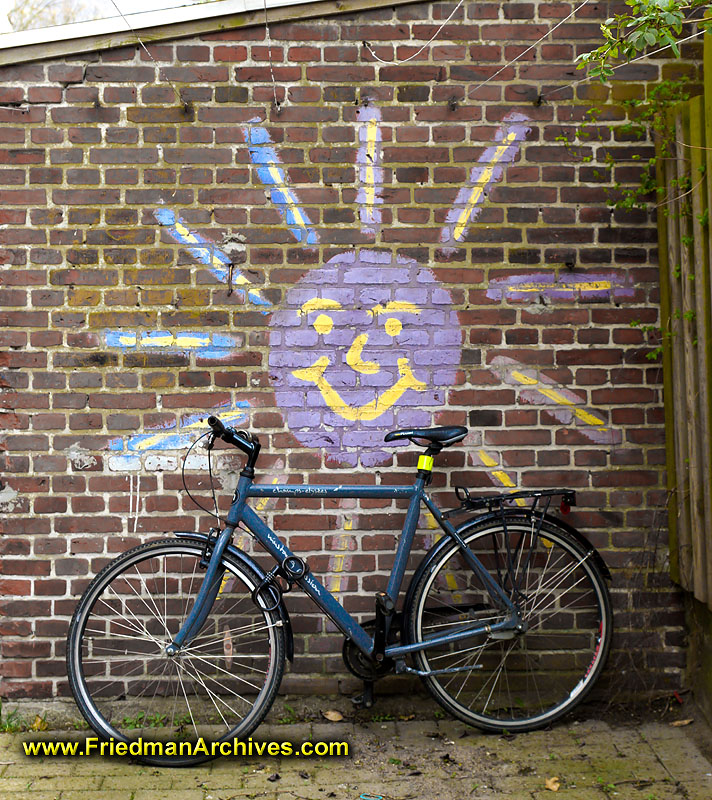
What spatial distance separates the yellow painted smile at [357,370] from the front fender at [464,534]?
608mm

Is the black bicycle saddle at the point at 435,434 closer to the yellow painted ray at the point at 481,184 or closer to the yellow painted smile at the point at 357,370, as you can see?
the yellow painted smile at the point at 357,370

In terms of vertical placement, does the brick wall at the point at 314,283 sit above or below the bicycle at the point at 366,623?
above

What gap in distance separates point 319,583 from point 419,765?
795mm

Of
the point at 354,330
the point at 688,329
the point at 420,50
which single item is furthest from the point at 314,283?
the point at 688,329

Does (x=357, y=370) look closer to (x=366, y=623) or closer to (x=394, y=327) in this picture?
(x=394, y=327)

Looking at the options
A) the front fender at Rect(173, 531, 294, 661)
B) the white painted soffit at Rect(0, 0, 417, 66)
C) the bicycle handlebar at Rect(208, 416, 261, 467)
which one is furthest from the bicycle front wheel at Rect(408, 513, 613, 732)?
the white painted soffit at Rect(0, 0, 417, 66)

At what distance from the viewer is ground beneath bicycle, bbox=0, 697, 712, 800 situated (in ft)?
9.18

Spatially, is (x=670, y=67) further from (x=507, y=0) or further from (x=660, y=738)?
(x=660, y=738)

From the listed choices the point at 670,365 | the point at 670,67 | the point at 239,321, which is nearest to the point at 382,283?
the point at 239,321

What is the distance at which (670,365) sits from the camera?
3.35 meters

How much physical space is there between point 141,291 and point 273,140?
87 cm

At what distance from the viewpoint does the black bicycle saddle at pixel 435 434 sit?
10.3 ft

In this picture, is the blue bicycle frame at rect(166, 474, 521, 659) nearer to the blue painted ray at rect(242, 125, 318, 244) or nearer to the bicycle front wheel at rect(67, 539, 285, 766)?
the bicycle front wheel at rect(67, 539, 285, 766)

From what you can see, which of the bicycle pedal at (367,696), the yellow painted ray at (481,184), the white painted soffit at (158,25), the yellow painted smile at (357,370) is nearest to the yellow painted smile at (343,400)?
the yellow painted smile at (357,370)
